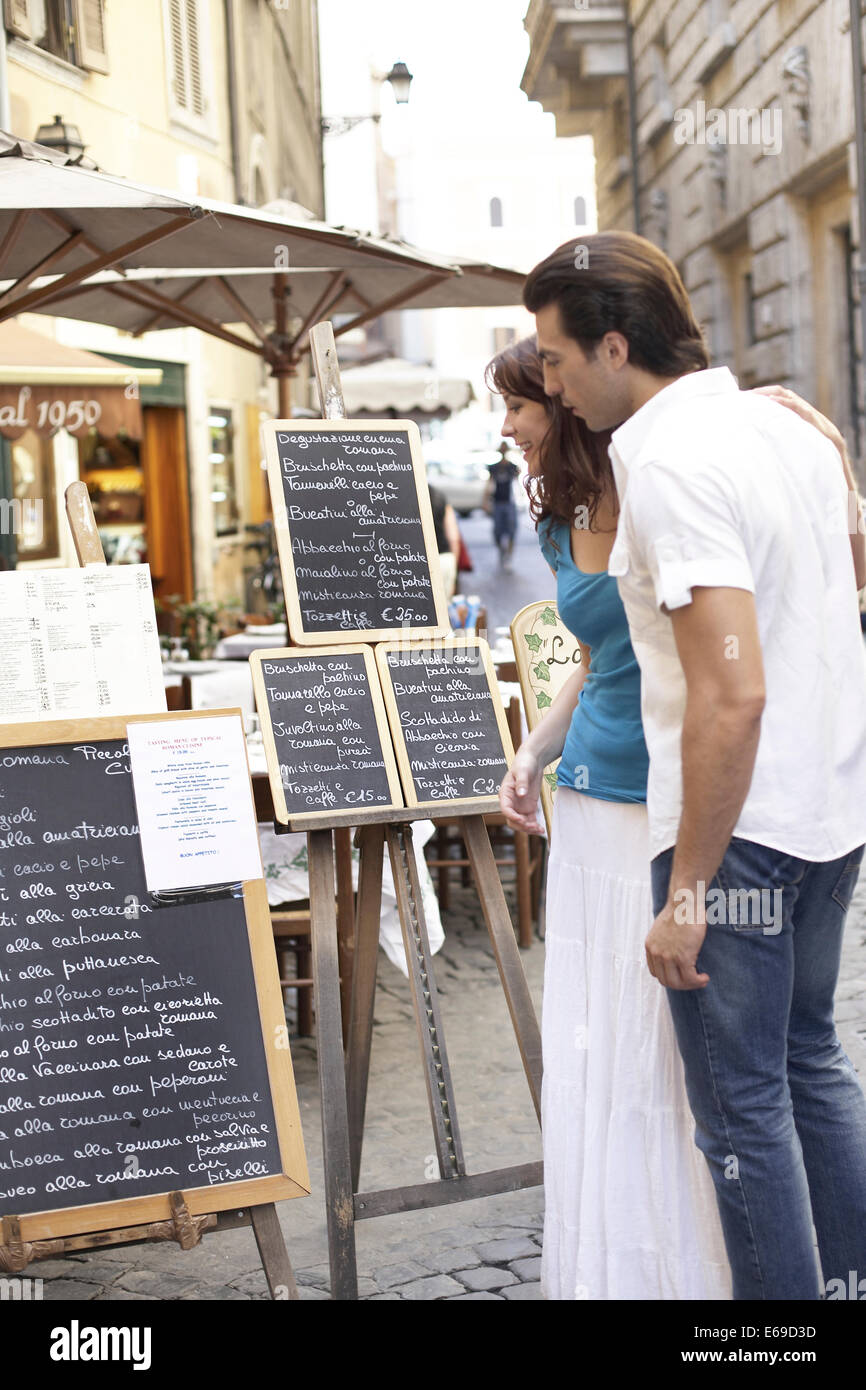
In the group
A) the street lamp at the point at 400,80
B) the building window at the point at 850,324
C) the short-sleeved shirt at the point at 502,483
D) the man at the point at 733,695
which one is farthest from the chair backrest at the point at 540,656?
the short-sleeved shirt at the point at 502,483

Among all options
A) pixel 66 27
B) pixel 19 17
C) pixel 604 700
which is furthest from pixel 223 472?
pixel 604 700

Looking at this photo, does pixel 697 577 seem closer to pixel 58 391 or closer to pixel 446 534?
pixel 58 391

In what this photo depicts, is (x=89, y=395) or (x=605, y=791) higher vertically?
(x=89, y=395)

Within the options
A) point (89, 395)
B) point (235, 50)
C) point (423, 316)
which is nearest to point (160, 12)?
point (235, 50)

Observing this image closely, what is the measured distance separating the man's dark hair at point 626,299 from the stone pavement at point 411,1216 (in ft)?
5.74

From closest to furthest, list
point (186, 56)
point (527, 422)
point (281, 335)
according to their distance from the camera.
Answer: point (527, 422), point (281, 335), point (186, 56)

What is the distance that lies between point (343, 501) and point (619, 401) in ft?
3.97

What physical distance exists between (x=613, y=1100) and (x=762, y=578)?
98cm

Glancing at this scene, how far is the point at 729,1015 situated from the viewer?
2.16 meters

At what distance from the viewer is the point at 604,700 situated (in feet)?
8.29

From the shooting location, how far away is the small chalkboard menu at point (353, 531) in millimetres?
3307

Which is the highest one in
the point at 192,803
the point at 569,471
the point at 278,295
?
the point at 278,295

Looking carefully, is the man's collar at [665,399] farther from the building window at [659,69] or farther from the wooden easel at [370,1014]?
the building window at [659,69]
